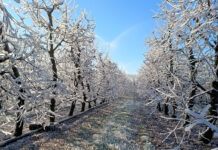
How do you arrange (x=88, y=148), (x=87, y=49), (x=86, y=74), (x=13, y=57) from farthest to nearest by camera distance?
(x=87, y=49), (x=86, y=74), (x=88, y=148), (x=13, y=57)

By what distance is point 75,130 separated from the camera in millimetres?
9508

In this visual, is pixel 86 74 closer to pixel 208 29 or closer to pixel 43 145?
pixel 43 145

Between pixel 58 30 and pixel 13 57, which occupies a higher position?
pixel 58 30

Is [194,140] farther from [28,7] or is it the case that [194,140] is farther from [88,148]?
[28,7]

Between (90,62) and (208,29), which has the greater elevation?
(90,62)

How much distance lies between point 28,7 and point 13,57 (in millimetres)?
5497

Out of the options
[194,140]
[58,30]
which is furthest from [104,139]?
[58,30]

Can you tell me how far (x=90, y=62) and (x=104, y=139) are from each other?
33.8ft

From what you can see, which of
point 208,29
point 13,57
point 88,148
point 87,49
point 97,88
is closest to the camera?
point 13,57

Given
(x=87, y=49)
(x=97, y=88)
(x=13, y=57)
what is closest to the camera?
(x=13, y=57)

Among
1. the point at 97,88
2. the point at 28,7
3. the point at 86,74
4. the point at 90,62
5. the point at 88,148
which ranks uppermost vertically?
the point at 28,7

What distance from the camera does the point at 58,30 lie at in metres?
8.32

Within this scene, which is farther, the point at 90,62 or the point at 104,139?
the point at 90,62

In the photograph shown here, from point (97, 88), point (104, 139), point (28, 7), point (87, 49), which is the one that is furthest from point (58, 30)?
point (97, 88)
